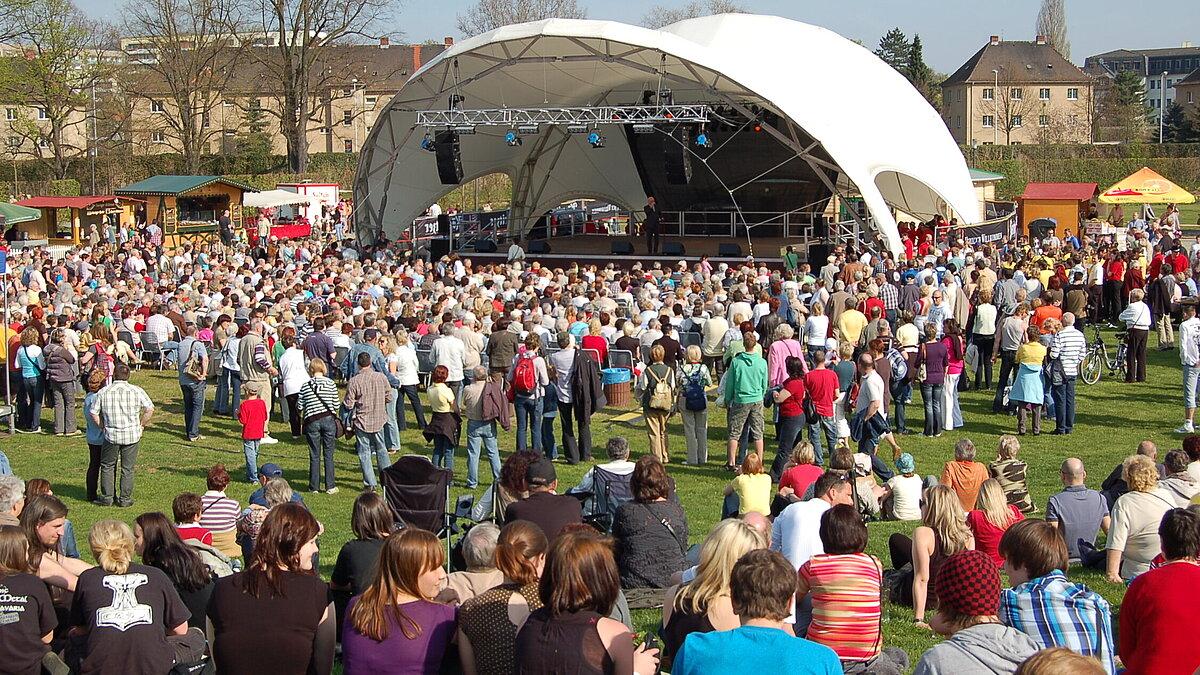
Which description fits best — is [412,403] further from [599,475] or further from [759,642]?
[759,642]

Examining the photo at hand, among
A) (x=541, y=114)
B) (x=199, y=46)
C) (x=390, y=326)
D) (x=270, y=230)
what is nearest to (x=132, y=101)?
(x=199, y=46)

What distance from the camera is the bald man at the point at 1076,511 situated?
8.12 m

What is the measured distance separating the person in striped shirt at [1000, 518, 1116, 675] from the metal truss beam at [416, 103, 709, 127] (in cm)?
2044

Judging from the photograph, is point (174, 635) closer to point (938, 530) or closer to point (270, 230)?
point (938, 530)

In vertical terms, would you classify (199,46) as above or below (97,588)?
above

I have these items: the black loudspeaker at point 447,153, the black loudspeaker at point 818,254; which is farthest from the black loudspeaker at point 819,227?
the black loudspeaker at point 447,153

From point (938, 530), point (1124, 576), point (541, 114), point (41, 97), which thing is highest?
point (41, 97)

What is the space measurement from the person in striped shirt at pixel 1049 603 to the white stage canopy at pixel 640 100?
19638mm

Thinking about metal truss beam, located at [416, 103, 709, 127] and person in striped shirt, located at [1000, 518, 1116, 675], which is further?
metal truss beam, located at [416, 103, 709, 127]

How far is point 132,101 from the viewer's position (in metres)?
59.8

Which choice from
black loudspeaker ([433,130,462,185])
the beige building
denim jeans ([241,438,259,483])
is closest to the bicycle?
denim jeans ([241,438,259,483])

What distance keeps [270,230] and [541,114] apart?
1345cm

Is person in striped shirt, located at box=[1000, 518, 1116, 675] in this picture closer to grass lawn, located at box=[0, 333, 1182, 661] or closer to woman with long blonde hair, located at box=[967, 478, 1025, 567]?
woman with long blonde hair, located at box=[967, 478, 1025, 567]

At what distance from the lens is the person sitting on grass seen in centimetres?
397
